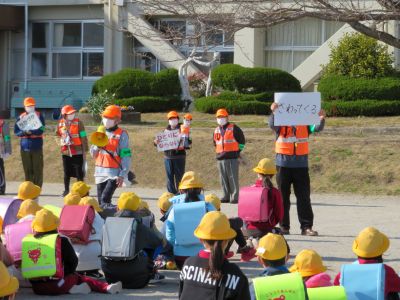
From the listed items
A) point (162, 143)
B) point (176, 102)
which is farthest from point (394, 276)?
point (176, 102)

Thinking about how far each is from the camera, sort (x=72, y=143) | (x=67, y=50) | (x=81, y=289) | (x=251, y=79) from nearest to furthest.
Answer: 1. (x=81, y=289)
2. (x=72, y=143)
3. (x=251, y=79)
4. (x=67, y=50)

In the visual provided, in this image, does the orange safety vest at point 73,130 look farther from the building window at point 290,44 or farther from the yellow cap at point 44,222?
the building window at point 290,44

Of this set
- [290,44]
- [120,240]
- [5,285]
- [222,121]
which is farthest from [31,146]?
[290,44]

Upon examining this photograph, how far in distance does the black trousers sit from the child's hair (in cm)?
695

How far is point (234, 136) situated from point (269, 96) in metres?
11.5

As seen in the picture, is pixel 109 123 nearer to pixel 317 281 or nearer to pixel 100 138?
pixel 100 138

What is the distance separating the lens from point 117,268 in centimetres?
1084

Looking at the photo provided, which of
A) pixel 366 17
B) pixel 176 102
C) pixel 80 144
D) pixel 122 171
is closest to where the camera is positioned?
pixel 122 171

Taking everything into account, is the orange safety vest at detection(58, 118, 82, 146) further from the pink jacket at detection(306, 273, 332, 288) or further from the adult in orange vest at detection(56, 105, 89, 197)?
the pink jacket at detection(306, 273, 332, 288)

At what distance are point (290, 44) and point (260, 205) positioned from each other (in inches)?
933

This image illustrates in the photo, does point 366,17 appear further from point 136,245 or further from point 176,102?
point 176,102

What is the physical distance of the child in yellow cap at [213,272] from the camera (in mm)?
7426

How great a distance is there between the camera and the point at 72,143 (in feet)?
63.7

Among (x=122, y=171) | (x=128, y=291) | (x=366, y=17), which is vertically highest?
(x=366, y=17)
